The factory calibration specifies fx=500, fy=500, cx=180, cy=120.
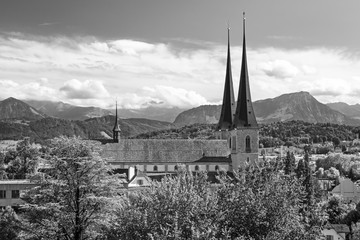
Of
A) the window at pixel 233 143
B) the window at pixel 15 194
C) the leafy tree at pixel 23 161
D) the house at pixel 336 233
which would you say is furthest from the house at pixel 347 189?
the window at pixel 15 194

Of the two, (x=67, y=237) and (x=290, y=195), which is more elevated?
(x=290, y=195)

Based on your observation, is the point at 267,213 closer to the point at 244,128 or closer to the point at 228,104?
the point at 244,128

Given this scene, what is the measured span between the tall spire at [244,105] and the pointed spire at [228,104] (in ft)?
22.4

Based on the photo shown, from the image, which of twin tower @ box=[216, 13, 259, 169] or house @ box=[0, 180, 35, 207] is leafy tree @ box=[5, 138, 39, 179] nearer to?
house @ box=[0, 180, 35, 207]

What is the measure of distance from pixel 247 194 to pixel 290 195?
2.07 meters

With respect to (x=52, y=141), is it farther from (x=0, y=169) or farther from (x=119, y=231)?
(x=0, y=169)

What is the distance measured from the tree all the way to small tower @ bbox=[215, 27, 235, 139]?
164ft

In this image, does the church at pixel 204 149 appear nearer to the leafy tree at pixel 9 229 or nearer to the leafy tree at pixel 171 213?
the leafy tree at pixel 9 229

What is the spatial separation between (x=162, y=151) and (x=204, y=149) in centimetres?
689

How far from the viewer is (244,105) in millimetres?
76562

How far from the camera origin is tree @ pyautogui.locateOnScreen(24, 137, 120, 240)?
33.1 meters

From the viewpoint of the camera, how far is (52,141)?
36.1 meters

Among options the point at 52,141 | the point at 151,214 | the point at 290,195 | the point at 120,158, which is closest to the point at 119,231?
the point at 151,214

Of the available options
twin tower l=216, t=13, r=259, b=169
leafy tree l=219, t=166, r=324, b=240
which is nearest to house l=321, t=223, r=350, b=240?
twin tower l=216, t=13, r=259, b=169
